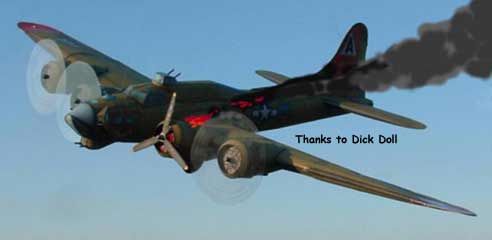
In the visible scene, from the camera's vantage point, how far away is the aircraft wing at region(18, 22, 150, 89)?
3400 cm

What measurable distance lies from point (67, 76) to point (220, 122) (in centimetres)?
821

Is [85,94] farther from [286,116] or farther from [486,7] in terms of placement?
[486,7]

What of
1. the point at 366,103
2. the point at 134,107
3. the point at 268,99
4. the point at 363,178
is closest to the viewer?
the point at 363,178

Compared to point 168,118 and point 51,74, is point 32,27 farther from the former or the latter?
point 168,118

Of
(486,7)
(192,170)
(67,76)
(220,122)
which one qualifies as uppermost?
(486,7)

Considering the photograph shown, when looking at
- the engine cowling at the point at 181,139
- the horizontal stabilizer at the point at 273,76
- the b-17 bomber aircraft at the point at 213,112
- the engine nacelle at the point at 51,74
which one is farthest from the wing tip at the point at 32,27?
the engine cowling at the point at 181,139

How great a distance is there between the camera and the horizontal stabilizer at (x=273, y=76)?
38.0 meters

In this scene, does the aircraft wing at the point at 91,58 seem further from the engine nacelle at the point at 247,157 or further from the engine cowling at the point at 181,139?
the engine nacelle at the point at 247,157

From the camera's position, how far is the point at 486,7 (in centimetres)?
2684

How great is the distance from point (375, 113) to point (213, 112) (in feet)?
31.5

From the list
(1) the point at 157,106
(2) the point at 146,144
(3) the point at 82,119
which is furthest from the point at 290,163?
(3) the point at 82,119

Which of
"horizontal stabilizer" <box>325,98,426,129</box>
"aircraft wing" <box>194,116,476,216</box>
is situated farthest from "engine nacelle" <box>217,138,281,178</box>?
"horizontal stabilizer" <box>325,98,426,129</box>

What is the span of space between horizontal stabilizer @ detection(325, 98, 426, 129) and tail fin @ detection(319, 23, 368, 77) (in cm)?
166

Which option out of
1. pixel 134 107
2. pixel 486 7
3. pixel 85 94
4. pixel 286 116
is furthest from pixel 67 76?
pixel 486 7
